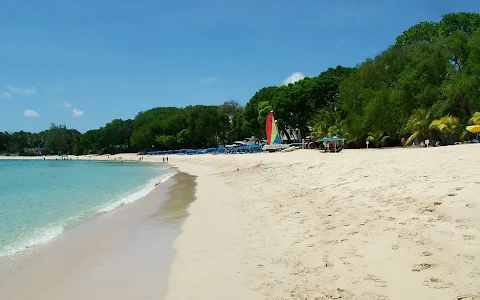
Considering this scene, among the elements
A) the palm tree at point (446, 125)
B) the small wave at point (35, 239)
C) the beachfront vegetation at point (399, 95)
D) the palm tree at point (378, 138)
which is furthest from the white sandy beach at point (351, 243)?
the palm tree at point (378, 138)

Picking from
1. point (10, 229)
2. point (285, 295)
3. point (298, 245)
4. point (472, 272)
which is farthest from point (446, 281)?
point (10, 229)

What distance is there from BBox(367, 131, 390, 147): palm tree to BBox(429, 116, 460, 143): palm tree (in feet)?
31.8

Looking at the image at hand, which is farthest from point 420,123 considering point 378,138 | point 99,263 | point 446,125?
point 99,263

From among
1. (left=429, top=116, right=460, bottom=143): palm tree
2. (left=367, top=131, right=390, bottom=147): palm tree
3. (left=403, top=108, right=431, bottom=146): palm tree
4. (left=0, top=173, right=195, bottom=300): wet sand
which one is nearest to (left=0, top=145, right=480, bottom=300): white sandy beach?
(left=0, top=173, right=195, bottom=300): wet sand

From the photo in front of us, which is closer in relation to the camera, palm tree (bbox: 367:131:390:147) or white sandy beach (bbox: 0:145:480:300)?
white sandy beach (bbox: 0:145:480:300)

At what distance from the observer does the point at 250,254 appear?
7.14m

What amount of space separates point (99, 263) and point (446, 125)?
27.7 meters

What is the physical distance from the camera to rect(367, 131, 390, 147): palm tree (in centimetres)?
3878

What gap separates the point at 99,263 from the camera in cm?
→ 776

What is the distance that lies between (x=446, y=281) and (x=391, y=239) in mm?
1851

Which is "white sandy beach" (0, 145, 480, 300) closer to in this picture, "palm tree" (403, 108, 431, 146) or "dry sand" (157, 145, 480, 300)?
"dry sand" (157, 145, 480, 300)

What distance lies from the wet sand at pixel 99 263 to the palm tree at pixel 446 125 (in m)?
23.3

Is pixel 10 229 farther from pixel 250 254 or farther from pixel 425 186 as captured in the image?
pixel 425 186

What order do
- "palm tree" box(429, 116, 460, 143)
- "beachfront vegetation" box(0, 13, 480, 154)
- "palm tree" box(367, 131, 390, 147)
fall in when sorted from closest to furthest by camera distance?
"palm tree" box(429, 116, 460, 143)
"beachfront vegetation" box(0, 13, 480, 154)
"palm tree" box(367, 131, 390, 147)
